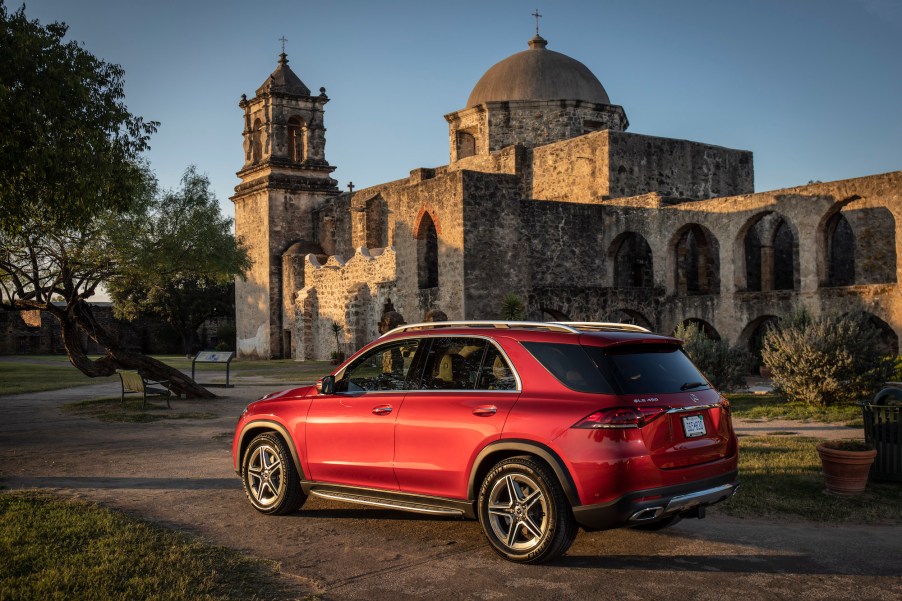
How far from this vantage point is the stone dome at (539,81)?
36719 millimetres

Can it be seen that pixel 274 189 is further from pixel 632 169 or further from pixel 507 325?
pixel 507 325

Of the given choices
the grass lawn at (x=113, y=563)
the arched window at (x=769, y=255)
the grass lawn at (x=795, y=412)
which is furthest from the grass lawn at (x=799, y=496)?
the arched window at (x=769, y=255)

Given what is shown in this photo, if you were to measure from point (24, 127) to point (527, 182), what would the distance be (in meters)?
24.4

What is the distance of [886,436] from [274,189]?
122ft

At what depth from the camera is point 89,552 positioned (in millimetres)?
5656

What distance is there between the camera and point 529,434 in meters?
5.52

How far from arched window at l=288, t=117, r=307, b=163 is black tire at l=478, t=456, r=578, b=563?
39859mm

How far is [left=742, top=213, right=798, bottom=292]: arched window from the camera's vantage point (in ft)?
87.1

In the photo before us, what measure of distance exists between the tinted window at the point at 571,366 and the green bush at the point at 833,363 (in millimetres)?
10143

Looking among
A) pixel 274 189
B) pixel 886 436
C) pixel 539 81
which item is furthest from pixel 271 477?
pixel 274 189

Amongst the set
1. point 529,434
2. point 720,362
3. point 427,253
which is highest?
point 427,253

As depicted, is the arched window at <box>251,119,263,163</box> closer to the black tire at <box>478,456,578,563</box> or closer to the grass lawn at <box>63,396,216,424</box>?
the grass lawn at <box>63,396,216,424</box>

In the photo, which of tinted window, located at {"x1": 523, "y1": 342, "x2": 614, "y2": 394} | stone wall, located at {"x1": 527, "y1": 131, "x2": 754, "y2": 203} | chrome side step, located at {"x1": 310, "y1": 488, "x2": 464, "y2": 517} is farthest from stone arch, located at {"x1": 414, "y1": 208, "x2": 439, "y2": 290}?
tinted window, located at {"x1": 523, "y1": 342, "x2": 614, "y2": 394}

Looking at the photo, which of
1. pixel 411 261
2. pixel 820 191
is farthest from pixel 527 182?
pixel 820 191
